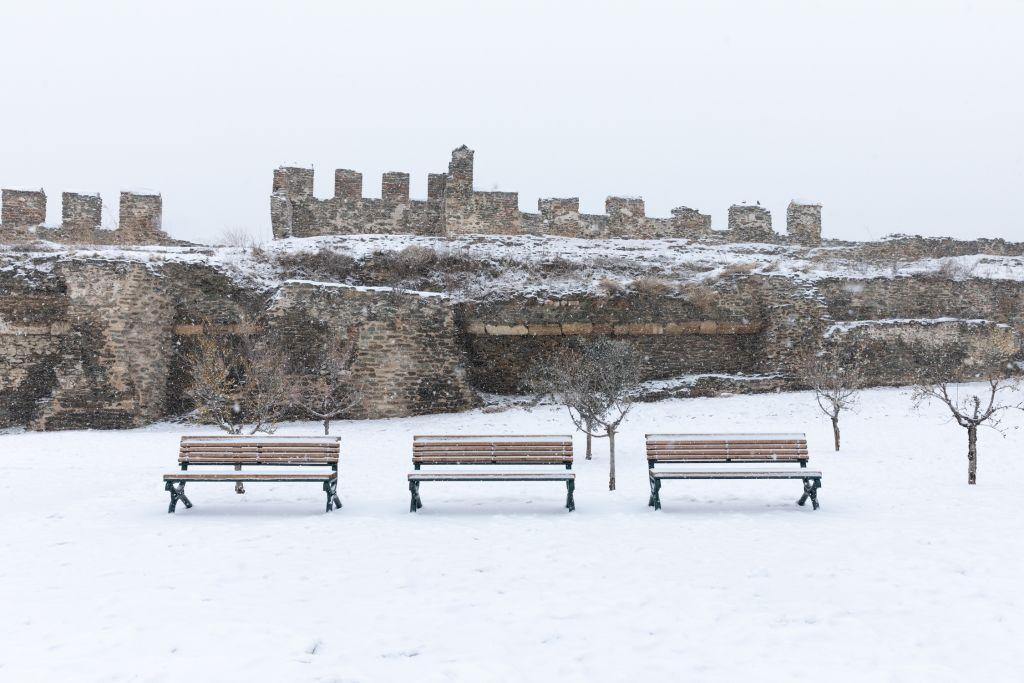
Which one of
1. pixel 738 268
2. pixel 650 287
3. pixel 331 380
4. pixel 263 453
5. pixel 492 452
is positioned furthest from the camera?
pixel 738 268

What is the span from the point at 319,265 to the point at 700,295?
39.5ft

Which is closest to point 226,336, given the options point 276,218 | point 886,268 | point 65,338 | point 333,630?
point 65,338

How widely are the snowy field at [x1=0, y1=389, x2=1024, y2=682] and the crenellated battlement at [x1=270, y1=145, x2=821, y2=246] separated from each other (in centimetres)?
1635

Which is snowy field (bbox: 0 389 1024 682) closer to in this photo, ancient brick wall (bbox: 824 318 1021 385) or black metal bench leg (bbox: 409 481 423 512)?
black metal bench leg (bbox: 409 481 423 512)

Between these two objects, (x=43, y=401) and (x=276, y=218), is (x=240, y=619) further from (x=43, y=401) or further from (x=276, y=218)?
(x=276, y=218)

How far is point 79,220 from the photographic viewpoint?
23.2 meters

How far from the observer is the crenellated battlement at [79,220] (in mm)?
23125

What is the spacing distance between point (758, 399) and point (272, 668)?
55.5ft

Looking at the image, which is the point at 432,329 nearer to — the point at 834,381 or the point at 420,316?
the point at 420,316

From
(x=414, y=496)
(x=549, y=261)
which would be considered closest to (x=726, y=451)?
(x=414, y=496)

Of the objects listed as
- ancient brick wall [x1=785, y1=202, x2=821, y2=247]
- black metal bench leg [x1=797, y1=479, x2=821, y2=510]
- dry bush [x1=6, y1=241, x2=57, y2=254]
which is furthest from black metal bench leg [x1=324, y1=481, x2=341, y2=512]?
ancient brick wall [x1=785, y1=202, x2=821, y2=247]

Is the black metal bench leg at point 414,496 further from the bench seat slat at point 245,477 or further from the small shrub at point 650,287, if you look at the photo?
the small shrub at point 650,287

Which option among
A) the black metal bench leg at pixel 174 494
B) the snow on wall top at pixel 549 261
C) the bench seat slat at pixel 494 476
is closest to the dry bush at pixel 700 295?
the snow on wall top at pixel 549 261

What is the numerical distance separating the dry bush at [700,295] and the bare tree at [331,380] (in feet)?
32.7
